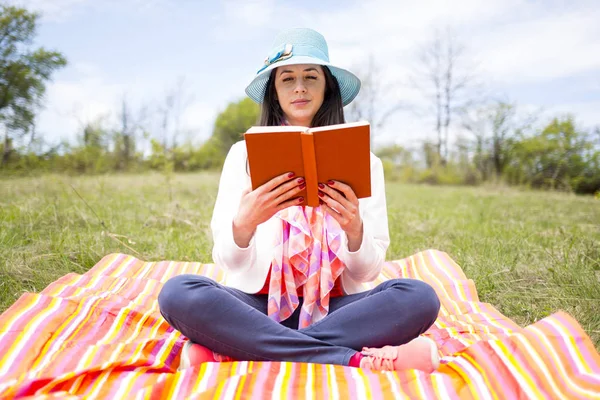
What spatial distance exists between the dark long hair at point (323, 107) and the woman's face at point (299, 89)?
0.29ft

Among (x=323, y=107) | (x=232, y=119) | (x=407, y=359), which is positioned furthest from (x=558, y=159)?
(x=232, y=119)

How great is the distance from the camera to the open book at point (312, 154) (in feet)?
4.94

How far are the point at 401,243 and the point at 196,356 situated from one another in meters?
2.54

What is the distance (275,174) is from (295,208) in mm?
467

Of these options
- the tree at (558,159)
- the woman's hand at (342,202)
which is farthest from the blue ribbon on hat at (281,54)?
the tree at (558,159)

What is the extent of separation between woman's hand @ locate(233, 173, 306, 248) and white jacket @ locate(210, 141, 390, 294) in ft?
0.50

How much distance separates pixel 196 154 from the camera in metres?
16.8

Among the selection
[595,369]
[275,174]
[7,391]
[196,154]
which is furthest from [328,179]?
[196,154]

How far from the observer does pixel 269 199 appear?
1647mm

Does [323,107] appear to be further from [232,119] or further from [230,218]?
[232,119]

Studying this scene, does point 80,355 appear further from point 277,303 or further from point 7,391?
point 277,303

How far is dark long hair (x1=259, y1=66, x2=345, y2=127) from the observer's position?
2262 millimetres

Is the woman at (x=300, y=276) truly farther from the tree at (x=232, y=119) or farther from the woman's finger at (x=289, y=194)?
the tree at (x=232, y=119)

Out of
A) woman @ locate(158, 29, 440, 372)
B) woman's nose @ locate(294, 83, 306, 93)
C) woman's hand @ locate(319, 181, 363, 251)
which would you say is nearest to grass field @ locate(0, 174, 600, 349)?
woman @ locate(158, 29, 440, 372)
